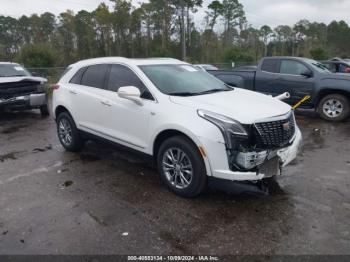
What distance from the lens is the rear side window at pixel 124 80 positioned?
4.64m

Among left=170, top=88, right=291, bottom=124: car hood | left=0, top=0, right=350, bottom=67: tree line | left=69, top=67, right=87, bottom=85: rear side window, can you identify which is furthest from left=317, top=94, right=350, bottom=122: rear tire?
left=0, top=0, right=350, bottom=67: tree line

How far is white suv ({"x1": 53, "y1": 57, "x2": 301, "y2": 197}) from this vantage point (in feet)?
12.3

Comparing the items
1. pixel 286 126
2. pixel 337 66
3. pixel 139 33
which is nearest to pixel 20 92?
pixel 286 126

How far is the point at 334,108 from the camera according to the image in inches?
Answer: 348

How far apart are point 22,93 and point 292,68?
756 centimetres

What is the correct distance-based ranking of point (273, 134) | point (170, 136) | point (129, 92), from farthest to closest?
1. point (129, 92)
2. point (170, 136)
3. point (273, 134)

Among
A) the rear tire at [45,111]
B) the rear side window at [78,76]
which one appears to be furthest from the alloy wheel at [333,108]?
the rear tire at [45,111]

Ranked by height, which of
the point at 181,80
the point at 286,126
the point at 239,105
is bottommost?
the point at 286,126

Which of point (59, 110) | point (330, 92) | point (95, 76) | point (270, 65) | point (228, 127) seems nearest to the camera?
point (228, 127)

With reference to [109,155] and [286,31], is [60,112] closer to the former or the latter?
[109,155]

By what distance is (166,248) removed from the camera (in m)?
3.16

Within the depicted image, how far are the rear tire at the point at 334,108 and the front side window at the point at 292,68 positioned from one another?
98cm

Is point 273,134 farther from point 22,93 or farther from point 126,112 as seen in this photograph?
point 22,93

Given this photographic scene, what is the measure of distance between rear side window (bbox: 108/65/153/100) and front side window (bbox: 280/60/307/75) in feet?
18.9
